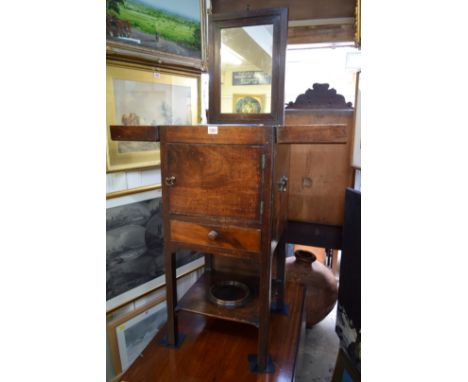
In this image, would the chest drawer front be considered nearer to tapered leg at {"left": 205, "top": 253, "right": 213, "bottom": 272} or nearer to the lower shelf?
the lower shelf

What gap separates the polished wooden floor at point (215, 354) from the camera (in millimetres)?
913

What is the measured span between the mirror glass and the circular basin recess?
0.66m

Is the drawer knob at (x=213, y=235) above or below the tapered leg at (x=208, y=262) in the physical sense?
above

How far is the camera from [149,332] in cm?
141

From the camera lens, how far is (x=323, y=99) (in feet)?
4.32

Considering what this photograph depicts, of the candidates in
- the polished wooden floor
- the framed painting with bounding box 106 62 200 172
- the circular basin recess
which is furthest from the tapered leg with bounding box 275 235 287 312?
the framed painting with bounding box 106 62 200 172

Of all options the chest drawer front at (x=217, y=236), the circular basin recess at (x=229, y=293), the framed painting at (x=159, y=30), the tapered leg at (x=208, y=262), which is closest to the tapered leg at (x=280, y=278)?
the circular basin recess at (x=229, y=293)

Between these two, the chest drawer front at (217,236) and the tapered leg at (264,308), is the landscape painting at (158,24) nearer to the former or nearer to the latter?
the chest drawer front at (217,236)

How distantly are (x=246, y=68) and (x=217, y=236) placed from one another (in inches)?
22.0

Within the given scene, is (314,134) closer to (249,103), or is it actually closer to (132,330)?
(249,103)

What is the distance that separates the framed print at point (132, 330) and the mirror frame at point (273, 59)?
3.13ft

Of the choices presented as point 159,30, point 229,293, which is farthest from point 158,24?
point 229,293

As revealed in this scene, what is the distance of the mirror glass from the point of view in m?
0.94
